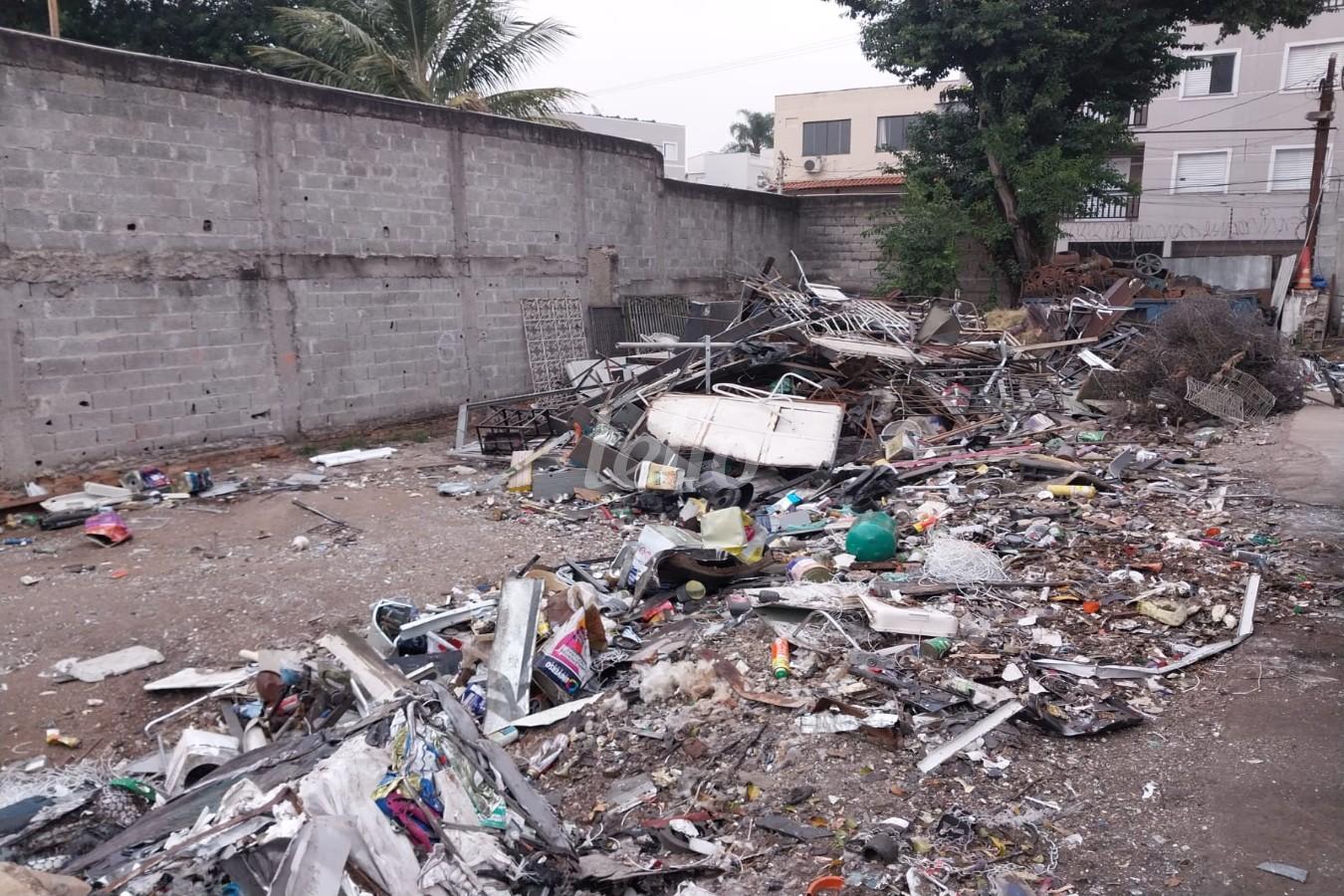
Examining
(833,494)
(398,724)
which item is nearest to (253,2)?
(833,494)

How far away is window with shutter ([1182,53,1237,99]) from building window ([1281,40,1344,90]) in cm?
127

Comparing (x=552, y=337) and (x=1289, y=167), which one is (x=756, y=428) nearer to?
(x=552, y=337)

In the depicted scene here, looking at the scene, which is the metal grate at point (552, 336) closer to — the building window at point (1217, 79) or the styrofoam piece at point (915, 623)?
the styrofoam piece at point (915, 623)

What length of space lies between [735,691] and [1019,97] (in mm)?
13715

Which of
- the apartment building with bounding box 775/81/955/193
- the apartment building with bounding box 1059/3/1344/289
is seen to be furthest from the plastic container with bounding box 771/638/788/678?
the apartment building with bounding box 775/81/955/193

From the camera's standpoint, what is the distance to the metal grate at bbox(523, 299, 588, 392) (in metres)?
12.3

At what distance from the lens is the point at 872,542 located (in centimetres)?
579

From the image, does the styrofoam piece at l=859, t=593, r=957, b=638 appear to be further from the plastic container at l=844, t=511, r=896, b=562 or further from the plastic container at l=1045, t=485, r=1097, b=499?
the plastic container at l=1045, t=485, r=1097, b=499

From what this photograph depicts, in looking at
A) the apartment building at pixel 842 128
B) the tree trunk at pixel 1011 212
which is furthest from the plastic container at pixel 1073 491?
the apartment building at pixel 842 128

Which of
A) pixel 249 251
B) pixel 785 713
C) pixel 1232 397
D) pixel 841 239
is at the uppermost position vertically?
pixel 841 239

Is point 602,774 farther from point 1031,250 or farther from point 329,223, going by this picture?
point 1031,250

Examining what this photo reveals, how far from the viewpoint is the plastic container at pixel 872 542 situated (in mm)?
5793

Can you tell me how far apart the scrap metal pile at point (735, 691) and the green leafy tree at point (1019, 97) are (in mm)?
8004

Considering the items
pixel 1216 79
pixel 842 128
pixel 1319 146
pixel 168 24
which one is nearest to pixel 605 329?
pixel 168 24
